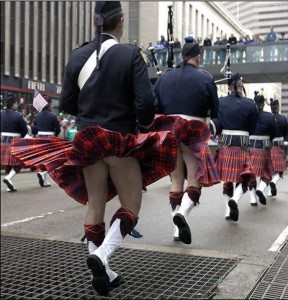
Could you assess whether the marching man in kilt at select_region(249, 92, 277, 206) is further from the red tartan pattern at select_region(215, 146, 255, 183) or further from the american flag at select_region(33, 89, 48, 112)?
the american flag at select_region(33, 89, 48, 112)

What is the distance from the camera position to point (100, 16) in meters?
2.50

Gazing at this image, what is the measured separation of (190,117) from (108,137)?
160cm

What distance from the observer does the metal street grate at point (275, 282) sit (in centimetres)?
274

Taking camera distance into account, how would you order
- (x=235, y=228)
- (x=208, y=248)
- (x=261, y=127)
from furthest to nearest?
(x=235, y=228) → (x=261, y=127) → (x=208, y=248)

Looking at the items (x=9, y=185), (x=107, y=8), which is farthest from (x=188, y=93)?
(x=9, y=185)

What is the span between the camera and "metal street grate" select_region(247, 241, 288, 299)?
9.00ft

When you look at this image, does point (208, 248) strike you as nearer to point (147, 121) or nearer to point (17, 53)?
point (147, 121)

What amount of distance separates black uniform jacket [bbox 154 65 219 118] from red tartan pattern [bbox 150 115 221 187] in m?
0.16

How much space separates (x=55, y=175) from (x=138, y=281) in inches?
37.4

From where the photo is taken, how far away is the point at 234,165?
529 cm

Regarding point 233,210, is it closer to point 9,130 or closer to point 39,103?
point 39,103

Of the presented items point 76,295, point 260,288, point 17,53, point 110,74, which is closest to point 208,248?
point 260,288

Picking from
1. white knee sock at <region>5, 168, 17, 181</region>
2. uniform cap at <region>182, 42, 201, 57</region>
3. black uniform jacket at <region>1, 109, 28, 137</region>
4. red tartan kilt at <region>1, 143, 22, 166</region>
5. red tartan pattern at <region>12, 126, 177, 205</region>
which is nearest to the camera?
red tartan pattern at <region>12, 126, 177, 205</region>

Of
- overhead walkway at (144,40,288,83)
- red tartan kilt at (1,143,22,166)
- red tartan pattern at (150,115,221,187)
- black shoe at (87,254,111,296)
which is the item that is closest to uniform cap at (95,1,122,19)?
overhead walkway at (144,40,288,83)
